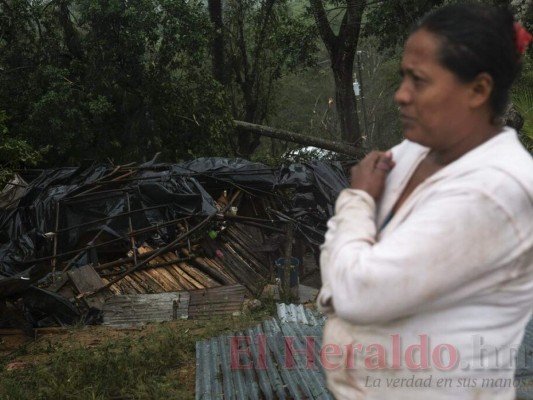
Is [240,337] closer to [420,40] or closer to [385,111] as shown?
[420,40]

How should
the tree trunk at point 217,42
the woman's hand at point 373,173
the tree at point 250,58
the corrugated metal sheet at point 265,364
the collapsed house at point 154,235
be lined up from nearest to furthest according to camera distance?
the woman's hand at point 373,173 → the corrugated metal sheet at point 265,364 → the collapsed house at point 154,235 → the tree trunk at point 217,42 → the tree at point 250,58

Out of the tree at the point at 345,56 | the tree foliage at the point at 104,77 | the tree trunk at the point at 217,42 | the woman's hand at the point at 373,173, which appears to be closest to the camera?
the woman's hand at the point at 373,173

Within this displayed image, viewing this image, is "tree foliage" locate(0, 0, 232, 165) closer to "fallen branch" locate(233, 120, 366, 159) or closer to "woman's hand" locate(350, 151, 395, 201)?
"fallen branch" locate(233, 120, 366, 159)

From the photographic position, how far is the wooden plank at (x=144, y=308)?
819 cm

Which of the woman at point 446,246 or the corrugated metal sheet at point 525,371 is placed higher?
the woman at point 446,246

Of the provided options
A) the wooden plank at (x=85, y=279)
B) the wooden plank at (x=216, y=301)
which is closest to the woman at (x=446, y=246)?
the wooden plank at (x=216, y=301)

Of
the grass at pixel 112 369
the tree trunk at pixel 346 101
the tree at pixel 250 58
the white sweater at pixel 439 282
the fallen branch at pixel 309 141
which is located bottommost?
the grass at pixel 112 369

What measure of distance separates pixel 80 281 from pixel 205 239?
221cm

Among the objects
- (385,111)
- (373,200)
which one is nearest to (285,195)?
(373,200)

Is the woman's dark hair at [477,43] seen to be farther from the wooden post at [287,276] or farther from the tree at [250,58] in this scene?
the tree at [250,58]

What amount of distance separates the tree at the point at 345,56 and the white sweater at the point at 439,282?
13.9 m

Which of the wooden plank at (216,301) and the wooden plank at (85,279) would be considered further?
the wooden plank at (85,279)

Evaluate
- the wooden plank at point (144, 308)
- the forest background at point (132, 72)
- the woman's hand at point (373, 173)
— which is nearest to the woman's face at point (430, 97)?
the woman's hand at point (373, 173)

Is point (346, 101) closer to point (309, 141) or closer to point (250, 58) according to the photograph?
point (309, 141)
